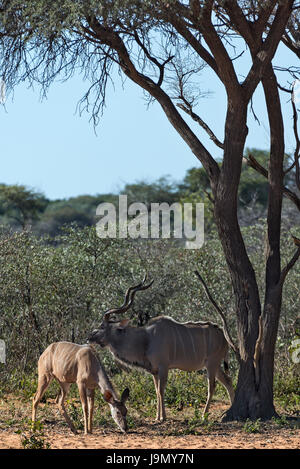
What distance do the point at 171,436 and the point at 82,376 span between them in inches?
37.7

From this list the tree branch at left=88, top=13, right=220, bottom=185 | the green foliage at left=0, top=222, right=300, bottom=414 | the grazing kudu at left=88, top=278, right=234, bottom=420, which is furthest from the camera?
the green foliage at left=0, top=222, right=300, bottom=414

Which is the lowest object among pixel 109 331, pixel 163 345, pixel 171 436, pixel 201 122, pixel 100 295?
pixel 171 436

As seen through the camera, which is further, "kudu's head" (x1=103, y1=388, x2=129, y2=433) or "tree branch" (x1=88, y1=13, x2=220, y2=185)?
"tree branch" (x1=88, y1=13, x2=220, y2=185)

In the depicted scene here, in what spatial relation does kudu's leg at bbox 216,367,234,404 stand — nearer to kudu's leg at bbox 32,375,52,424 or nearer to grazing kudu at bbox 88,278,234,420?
grazing kudu at bbox 88,278,234,420

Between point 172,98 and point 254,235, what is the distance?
549cm

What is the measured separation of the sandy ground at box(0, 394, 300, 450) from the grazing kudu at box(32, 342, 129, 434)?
17 centimetres

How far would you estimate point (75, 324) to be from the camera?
10.2m

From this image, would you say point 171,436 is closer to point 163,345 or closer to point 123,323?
point 163,345

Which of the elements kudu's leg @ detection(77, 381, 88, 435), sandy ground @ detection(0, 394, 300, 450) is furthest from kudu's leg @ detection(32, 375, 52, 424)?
kudu's leg @ detection(77, 381, 88, 435)

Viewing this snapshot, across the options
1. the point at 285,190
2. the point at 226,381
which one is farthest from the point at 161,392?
the point at 285,190

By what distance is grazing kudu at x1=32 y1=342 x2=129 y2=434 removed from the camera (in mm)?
6793

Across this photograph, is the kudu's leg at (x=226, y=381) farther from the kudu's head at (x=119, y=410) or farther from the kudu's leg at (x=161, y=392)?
the kudu's head at (x=119, y=410)

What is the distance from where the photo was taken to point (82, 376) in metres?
7.04
